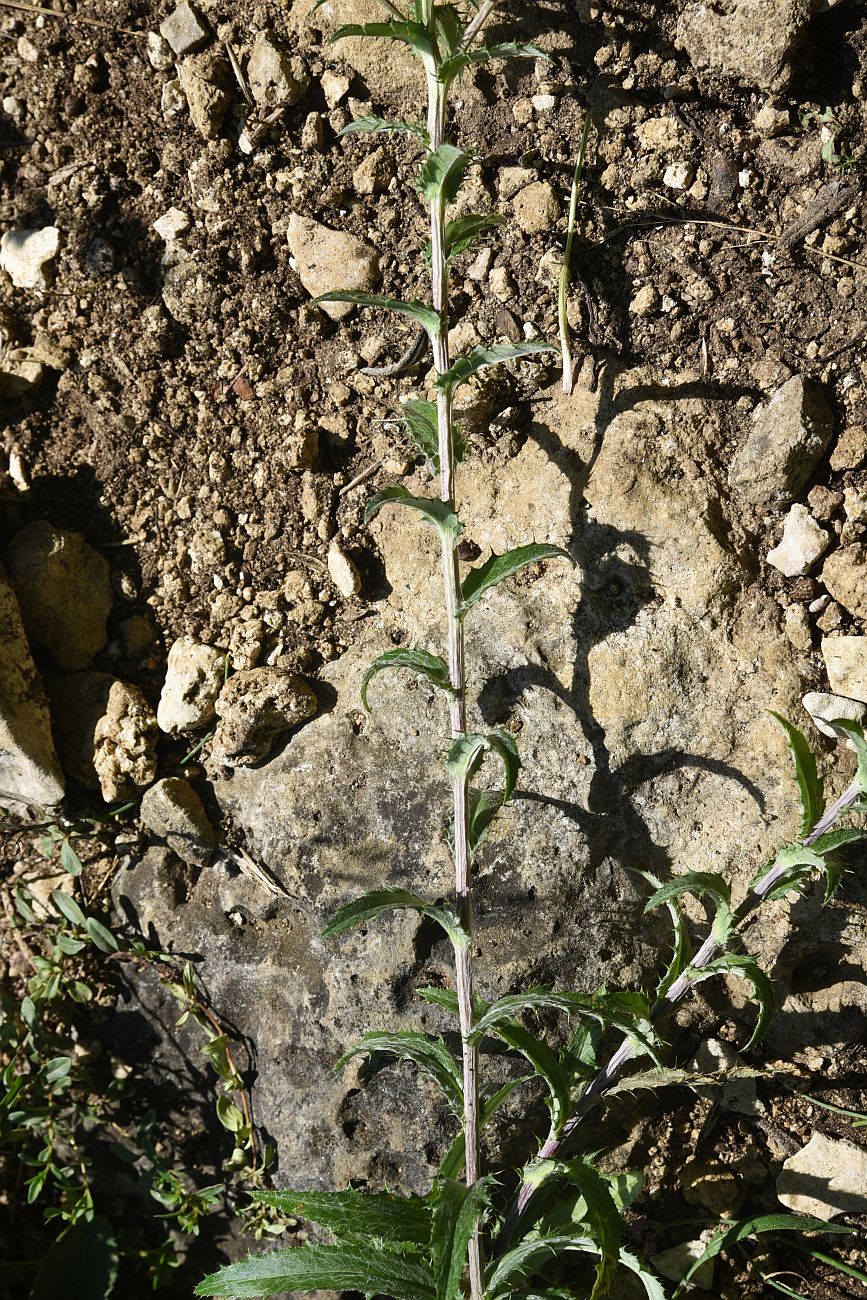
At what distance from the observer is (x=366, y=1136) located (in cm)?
254

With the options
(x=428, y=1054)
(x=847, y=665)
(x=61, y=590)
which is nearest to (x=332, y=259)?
(x=61, y=590)

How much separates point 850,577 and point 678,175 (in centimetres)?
112

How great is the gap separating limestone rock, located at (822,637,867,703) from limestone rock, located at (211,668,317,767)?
4.36ft

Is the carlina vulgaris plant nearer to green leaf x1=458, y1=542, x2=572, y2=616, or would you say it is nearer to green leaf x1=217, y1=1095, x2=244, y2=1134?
green leaf x1=458, y1=542, x2=572, y2=616

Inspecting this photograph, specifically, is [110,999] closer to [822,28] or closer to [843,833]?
[843,833]

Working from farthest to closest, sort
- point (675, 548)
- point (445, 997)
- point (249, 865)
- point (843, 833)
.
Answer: point (249, 865)
point (675, 548)
point (445, 997)
point (843, 833)

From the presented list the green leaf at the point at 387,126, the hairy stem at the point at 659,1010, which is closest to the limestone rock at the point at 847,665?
the hairy stem at the point at 659,1010

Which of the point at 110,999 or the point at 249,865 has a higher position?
the point at 249,865

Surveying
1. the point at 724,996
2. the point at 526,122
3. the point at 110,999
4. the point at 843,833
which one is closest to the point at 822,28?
the point at 526,122

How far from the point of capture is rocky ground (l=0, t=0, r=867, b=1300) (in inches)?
97.8

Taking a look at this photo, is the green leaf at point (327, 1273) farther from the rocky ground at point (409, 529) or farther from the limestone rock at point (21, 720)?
the limestone rock at point (21, 720)

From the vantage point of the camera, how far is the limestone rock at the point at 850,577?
2441 mm

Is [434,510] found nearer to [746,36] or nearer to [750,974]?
[750,974]

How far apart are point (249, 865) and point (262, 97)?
2117 millimetres
